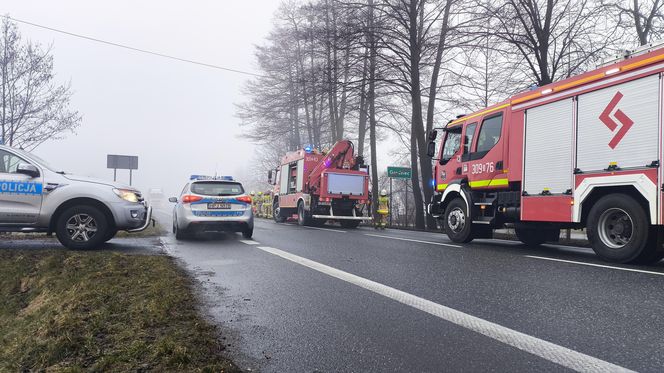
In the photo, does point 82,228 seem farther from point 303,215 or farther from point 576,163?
point 303,215

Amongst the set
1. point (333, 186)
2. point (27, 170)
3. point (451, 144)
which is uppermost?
point (451, 144)

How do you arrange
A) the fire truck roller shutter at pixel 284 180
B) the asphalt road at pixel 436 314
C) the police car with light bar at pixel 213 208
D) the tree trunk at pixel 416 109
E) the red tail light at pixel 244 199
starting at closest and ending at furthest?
1. the asphalt road at pixel 436 314
2. the police car with light bar at pixel 213 208
3. the red tail light at pixel 244 199
4. the tree trunk at pixel 416 109
5. the fire truck roller shutter at pixel 284 180

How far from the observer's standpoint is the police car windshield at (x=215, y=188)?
1021cm

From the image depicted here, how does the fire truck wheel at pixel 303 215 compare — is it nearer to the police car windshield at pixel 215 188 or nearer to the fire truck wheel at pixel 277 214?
the fire truck wheel at pixel 277 214

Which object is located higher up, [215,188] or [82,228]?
[215,188]

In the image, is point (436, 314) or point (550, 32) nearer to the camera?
point (436, 314)

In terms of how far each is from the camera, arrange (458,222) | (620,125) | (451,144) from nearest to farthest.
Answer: (620,125) → (458,222) → (451,144)

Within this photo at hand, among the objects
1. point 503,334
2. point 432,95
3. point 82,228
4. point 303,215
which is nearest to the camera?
point 503,334

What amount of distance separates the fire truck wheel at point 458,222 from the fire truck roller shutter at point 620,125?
2.95 metres

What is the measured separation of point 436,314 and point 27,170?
7.06 m

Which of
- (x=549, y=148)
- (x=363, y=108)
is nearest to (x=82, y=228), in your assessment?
(x=549, y=148)

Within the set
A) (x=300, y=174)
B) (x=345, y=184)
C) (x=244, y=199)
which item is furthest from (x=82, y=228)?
(x=300, y=174)

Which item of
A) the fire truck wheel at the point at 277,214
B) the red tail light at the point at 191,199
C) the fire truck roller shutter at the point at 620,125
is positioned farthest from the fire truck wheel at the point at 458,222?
the fire truck wheel at the point at 277,214

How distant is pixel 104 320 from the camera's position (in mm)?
3238
